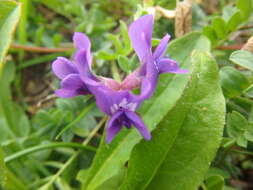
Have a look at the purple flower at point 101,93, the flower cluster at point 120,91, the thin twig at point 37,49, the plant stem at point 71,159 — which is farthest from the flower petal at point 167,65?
the thin twig at point 37,49

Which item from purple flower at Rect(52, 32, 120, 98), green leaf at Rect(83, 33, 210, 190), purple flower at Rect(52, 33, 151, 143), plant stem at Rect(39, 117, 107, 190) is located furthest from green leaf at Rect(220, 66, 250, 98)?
plant stem at Rect(39, 117, 107, 190)

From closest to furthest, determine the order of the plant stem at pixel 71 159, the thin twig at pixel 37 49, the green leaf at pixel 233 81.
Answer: the green leaf at pixel 233 81
the plant stem at pixel 71 159
the thin twig at pixel 37 49

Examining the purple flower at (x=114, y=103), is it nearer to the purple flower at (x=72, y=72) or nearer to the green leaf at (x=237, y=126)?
the purple flower at (x=72, y=72)

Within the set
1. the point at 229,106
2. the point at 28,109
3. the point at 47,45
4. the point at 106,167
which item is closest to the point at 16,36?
the point at 47,45

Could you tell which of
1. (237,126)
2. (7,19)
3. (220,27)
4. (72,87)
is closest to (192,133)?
(237,126)

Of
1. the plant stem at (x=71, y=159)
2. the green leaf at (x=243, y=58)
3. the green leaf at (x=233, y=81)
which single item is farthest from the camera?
the plant stem at (x=71, y=159)

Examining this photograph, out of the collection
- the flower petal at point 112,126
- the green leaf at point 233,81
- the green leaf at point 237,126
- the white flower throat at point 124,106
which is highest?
the white flower throat at point 124,106

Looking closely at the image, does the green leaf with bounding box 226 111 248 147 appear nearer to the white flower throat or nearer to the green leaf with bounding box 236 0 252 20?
the white flower throat
